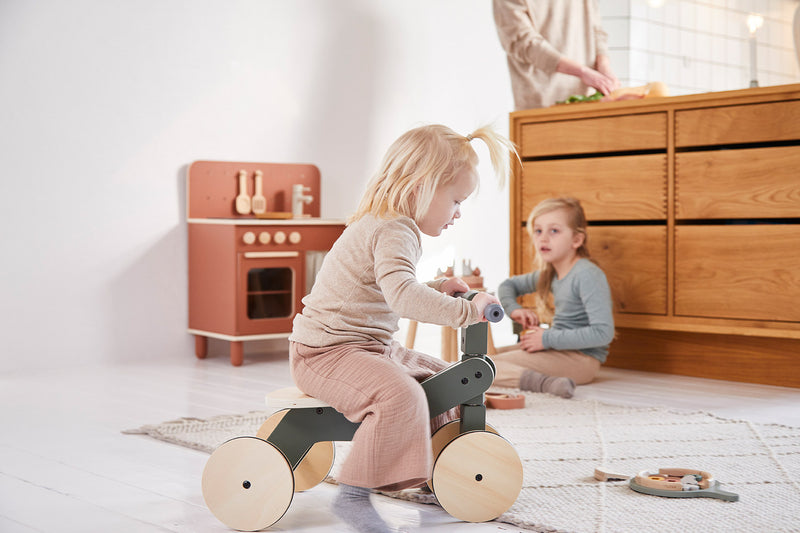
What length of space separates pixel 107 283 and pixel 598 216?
5.71 ft

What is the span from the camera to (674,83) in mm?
4582

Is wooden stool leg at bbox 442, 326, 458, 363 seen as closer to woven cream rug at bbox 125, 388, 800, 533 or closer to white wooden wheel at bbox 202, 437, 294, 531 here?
woven cream rug at bbox 125, 388, 800, 533

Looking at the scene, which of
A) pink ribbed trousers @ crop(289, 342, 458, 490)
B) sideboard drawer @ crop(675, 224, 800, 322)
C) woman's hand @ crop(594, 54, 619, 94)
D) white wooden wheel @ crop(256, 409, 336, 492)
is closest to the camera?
pink ribbed trousers @ crop(289, 342, 458, 490)

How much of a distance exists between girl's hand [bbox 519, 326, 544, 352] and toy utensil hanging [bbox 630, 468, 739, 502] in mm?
1154

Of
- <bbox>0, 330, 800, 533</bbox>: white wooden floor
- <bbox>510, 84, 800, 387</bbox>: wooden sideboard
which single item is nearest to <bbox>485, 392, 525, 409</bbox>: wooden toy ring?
<bbox>0, 330, 800, 533</bbox>: white wooden floor

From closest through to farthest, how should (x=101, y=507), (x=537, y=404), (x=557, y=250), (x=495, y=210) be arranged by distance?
(x=101, y=507)
(x=537, y=404)
(x=557, y=250)
(x=495, y=210)

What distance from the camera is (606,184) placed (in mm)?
3002

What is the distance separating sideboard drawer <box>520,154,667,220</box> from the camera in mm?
2889

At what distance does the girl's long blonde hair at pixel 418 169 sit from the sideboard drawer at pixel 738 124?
1475mm

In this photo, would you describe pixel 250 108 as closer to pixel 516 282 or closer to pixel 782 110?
pixel 516 282

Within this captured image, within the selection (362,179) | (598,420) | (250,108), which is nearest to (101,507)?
(598,420)

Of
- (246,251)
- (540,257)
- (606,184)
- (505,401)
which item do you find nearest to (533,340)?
(540,257)

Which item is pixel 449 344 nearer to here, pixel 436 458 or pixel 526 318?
pixel 526 318

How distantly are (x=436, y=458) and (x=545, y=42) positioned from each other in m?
2.18
